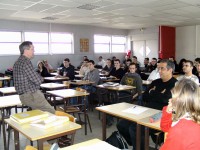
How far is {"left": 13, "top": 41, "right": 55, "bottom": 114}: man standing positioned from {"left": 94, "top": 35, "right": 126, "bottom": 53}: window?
855 cm

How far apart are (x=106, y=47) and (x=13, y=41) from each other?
16.8 feet

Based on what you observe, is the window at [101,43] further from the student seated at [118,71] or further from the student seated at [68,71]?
the student seated at [118,71]

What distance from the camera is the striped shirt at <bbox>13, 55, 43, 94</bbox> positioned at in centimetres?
315

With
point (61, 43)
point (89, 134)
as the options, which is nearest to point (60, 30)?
point (61, 43)

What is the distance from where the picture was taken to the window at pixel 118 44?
12719 millimetres

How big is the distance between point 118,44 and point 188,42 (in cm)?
387

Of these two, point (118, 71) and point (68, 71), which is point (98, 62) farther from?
point (118, 71)

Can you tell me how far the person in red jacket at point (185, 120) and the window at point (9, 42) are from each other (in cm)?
875

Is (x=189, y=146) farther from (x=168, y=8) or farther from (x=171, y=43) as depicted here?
(x=171, y=43)

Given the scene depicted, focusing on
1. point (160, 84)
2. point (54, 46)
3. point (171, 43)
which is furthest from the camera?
point (171, 43)

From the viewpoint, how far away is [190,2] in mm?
5883

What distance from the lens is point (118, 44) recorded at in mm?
12984

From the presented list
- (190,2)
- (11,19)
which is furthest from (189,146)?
(11,19)

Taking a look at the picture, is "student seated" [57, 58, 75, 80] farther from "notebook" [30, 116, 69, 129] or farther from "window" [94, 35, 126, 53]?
"notebook" [30, 116, 69, 129]
